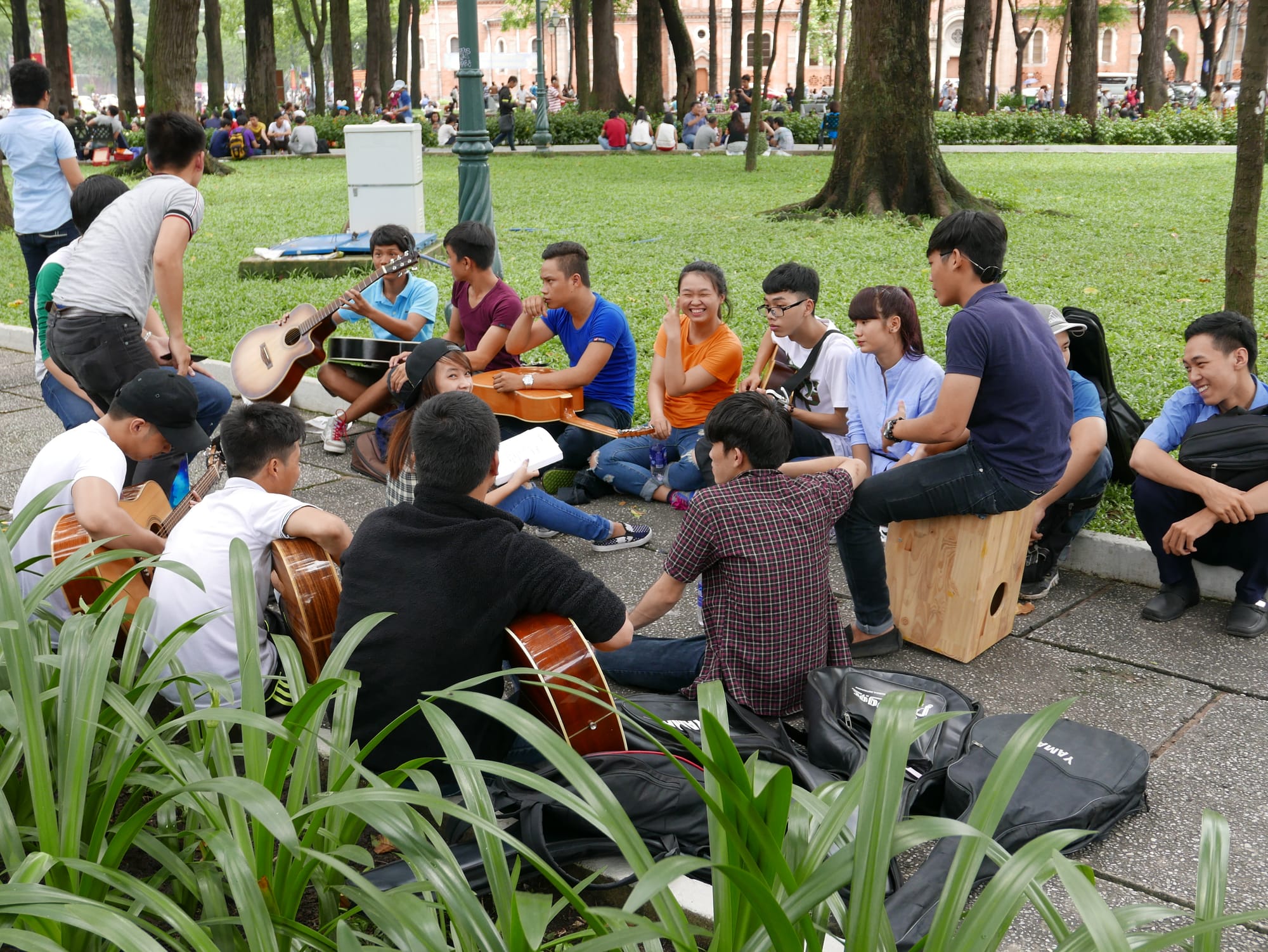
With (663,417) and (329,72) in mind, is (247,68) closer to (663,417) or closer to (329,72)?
(663,417)

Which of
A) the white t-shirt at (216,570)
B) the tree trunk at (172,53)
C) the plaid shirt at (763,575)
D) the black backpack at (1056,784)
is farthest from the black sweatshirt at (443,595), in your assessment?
the tree trunk at (172,53)

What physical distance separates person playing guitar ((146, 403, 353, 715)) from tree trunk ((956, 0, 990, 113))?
2526 centimetres

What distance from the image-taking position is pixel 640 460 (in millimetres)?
6059

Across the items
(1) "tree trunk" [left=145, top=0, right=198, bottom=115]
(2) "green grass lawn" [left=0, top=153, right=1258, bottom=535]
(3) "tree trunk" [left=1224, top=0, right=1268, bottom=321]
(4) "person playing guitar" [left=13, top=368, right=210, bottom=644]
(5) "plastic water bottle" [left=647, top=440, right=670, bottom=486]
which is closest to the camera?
(4) "person playing guitar" [left=13, top=368, right=210, bottom=644]

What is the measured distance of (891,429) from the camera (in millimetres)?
4289

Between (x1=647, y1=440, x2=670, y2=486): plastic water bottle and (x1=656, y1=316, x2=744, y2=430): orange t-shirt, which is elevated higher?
(x1=656, y1=316, x2=744, y2=430): orange t-shirt

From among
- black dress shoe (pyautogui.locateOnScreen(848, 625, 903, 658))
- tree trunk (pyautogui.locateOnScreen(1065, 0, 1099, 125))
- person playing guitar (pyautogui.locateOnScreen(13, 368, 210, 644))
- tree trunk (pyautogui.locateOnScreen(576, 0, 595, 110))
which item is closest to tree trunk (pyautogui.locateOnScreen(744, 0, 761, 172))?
tree trunk (pyautogui.locateOnScreen(1065, 0, 1099, 125))

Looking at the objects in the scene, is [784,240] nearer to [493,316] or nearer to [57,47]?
[493,316]

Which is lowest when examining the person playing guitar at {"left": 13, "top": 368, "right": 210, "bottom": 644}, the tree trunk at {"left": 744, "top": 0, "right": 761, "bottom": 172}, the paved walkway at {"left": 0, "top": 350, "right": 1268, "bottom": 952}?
the paved walkway at {"left": 0, "top": 350, "right": 1268, "bottom": 952}

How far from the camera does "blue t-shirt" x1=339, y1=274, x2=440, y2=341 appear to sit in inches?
271

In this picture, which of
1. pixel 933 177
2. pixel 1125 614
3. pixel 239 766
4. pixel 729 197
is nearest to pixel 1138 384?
pixel 1125 614

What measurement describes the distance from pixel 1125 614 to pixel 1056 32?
74.5 metres

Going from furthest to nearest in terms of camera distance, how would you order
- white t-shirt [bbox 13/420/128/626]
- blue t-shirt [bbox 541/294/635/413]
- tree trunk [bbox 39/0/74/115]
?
1. tree trunk [bbox 39/0/74/115]
2. blue t-shirt [bbox 541/294/635/413]
3. white t-shirt [bbox 13/420/128/626]

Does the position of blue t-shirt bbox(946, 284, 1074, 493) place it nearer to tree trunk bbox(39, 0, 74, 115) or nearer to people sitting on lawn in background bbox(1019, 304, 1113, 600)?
people sitting on lawn in background bbox(1019, 304, 1113, 600)
